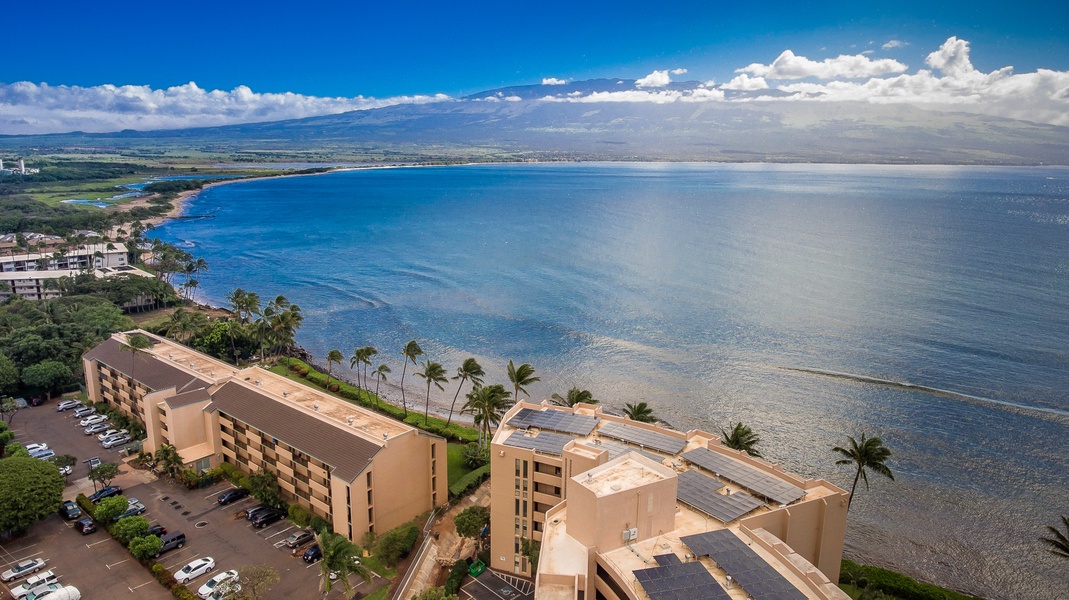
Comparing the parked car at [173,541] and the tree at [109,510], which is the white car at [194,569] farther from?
the tree at [109,510]

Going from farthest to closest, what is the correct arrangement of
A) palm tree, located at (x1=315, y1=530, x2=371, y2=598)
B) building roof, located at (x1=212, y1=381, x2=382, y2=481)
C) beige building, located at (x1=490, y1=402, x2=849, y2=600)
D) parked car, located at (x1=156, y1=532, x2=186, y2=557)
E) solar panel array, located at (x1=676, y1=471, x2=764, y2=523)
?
building roof, located at (x1=212, y1=381, x2=382, y2=481) < parked car, located at (x1=156, y1=532, x2=186, y2=557) < palm tree, located at (x1=315, y1=530, x2=371, y2=598) < solar panel array, located at (x1=676, y1=471, x2=764, y2=523) < beige building, located at (x1=490, y1=402, x2=849, y2=600)

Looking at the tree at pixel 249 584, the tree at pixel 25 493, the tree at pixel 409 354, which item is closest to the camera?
the tree at pixel 249 584

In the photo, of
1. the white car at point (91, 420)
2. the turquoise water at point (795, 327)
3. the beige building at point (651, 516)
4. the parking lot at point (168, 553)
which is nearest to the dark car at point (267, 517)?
the parking lot at point (168, 553)

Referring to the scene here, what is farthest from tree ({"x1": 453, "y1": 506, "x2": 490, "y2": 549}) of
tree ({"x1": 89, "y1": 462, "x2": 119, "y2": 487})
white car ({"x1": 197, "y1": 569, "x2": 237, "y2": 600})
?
tree ({"x1": 89, "y1": 462, "x2": 119, "y2": 487})

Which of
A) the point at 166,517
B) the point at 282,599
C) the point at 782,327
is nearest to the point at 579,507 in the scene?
the point at 282,599

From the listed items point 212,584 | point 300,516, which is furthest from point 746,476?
point 212,584

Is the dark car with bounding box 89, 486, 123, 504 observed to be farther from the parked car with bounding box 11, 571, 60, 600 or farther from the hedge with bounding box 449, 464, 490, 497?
the hedge with bounding box 449, 464, 490, 497

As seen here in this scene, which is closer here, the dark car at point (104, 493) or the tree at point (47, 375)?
the dark car at point (104, 493)
